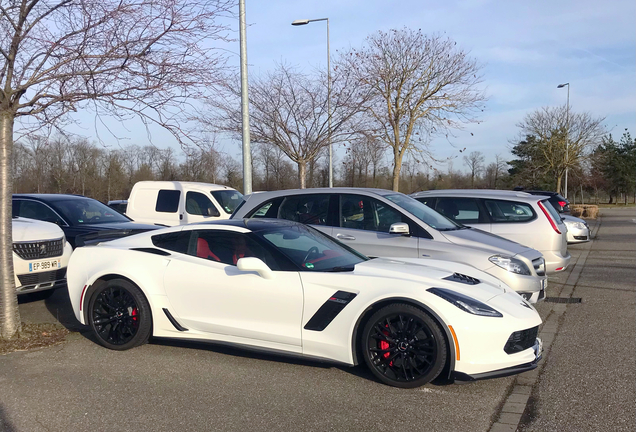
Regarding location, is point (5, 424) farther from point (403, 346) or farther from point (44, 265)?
point (44, 265)

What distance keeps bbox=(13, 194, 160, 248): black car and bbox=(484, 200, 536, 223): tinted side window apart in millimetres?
5796

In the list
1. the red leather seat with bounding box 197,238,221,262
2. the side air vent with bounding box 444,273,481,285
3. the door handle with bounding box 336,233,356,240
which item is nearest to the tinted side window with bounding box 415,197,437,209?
the door handle with bounding box 336,233,356,240

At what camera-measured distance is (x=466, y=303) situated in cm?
455

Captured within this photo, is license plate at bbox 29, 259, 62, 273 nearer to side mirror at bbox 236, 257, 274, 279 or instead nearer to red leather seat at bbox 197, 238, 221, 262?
red leather seat at bbox 197, 238, 221, 262

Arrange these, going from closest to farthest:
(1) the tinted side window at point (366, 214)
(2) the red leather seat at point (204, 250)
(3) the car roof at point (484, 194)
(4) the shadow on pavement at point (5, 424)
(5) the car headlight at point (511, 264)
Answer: (4) the shadow on pavement at point (5, 424) < (2) the red leather seat at point (204, 250) < (5) the car headlight at point (511, 264) < (1) the tinted side window at point (366, 214) < (3) the car roof at point (484, 194)

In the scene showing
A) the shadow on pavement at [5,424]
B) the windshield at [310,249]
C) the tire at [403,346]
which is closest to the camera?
the shadow on pavement at [5,424]

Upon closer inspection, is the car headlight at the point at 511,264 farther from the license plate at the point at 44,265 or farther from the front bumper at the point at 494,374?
the license plate at the point at 44,265

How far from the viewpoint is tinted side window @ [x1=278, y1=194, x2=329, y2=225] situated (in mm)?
7941

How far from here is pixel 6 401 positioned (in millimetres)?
4398

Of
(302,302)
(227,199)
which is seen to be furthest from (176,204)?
(302,302)

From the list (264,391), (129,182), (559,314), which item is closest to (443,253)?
(559,314)

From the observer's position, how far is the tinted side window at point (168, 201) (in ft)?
42.7

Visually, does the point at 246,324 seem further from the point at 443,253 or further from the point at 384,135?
the point at 384,135

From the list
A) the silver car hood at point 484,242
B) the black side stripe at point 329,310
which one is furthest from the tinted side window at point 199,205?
the black side stripe at point 329,310
